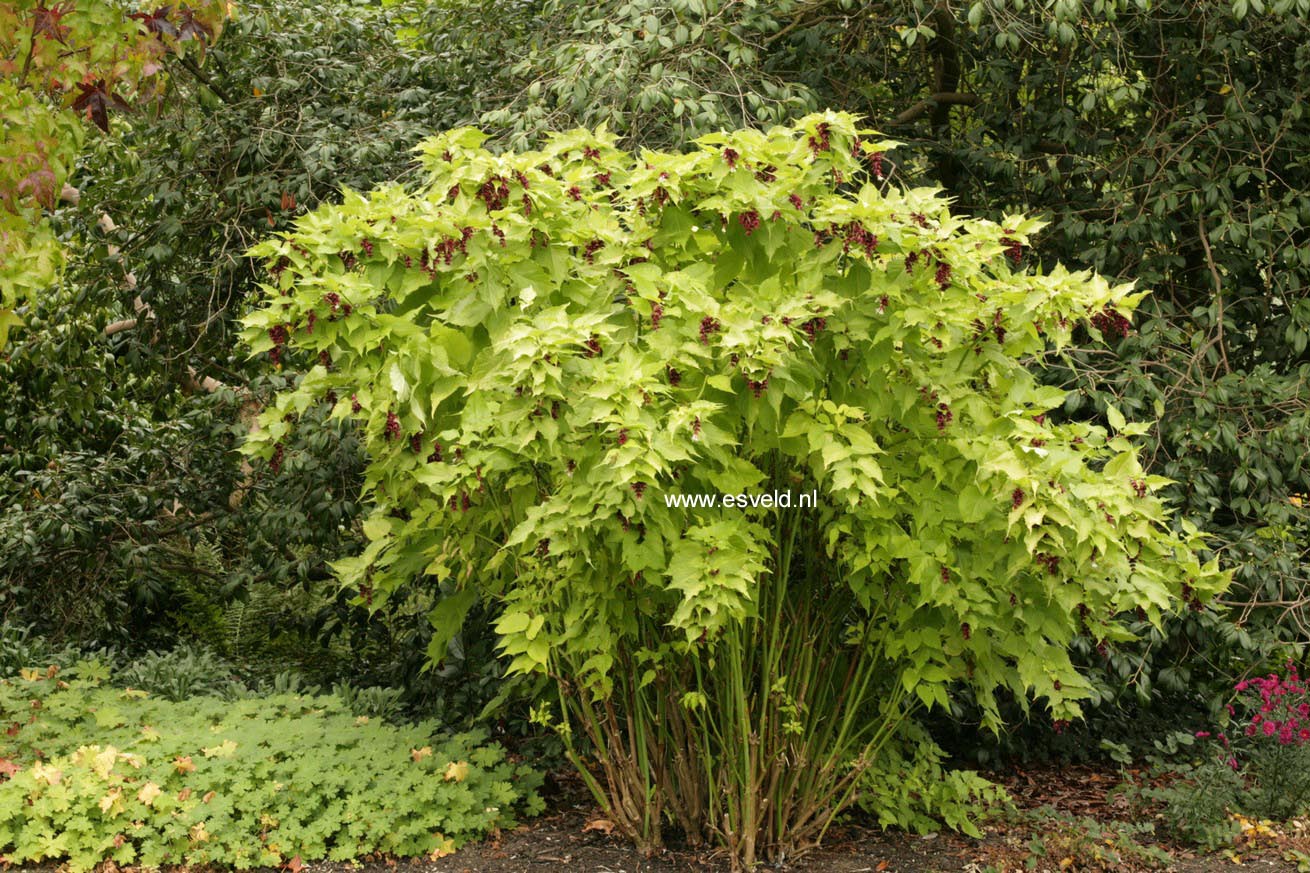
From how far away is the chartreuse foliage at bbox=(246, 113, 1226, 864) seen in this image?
3385 mm

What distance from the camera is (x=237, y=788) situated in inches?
172

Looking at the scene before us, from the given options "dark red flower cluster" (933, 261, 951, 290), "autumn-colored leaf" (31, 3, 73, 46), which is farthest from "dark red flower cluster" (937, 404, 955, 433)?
"autumn-colored leaf" (31, 3, 73, 46)

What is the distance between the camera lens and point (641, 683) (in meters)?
3.88

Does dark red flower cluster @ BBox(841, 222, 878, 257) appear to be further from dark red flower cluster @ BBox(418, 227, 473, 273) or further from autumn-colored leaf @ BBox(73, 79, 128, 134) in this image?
autumn-colored leaf @ BBox(73, 79, 128, 134)

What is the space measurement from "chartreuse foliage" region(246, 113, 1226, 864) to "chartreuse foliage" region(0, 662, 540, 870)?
791 millimetres

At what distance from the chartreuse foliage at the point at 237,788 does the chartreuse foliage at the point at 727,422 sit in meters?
0.79

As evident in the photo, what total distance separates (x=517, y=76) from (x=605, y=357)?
3.02m

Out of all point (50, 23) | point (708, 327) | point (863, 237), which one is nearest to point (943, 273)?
point (863, 237)

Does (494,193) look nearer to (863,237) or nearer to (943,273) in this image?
(863,237)

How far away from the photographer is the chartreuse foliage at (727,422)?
3385 mm

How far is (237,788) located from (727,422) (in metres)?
2.24

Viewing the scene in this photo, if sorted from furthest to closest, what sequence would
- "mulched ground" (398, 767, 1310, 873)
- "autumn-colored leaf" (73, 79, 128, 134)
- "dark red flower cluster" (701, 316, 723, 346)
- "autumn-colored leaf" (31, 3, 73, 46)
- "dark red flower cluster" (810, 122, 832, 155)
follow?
"autumn-colored leaf" (73, 79, 128, 134) → "autumn-colored leaf" (31, 3, 73, 46) → "mulched ground" (398, 767, 1310, 873) → "dark red flower cluster" (810, 122, 832, 155) → "dark red flower cluster" (701, 316, 723, 346)

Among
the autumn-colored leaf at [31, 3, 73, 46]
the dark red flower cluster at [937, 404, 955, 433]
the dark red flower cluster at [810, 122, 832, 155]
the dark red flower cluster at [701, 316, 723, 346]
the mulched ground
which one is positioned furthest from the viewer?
the autumn-colored leaf at [31, 3, 73, 46]

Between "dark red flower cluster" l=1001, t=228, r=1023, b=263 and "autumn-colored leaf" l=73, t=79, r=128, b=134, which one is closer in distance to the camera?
"dark red flower cluster" l=1001, t=228, r=1023, b=263
